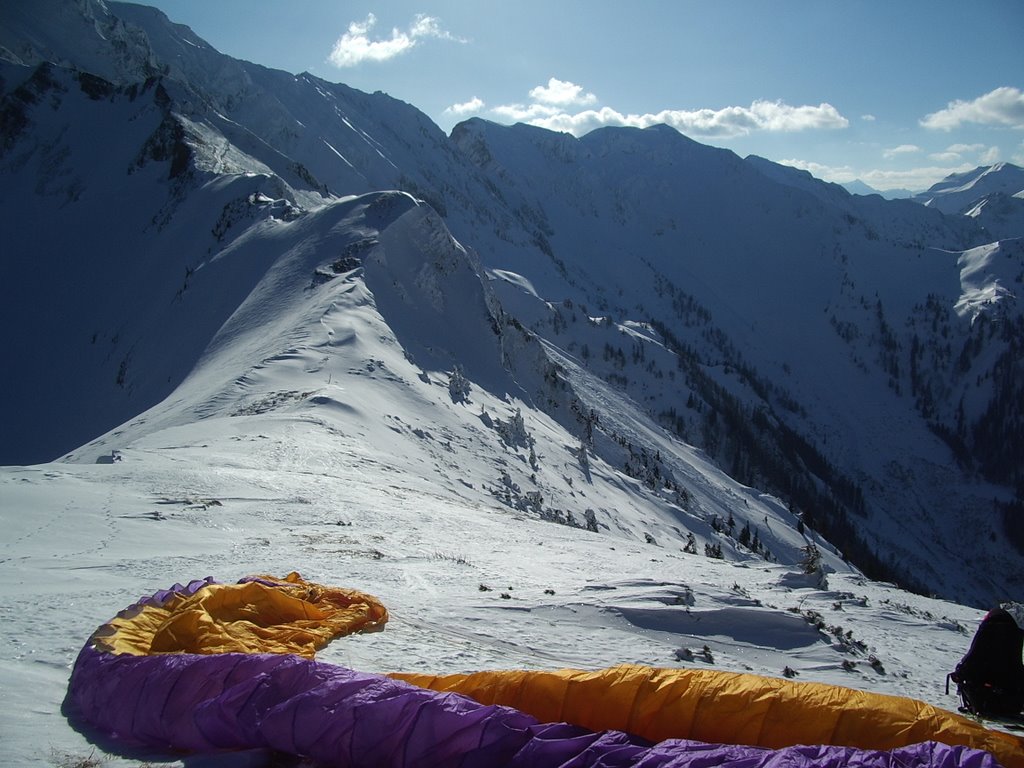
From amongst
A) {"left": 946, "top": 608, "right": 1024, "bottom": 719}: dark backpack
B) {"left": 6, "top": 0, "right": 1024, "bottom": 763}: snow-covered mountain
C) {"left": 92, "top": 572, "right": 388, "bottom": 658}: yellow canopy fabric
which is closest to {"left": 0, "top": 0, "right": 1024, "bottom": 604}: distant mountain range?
{"left": 6, "top": 0, "right": 1024, "bottom": 763}: snow-covered mountain

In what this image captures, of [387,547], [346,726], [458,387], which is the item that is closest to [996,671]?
[346,726]

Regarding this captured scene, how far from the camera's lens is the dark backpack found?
7363mm

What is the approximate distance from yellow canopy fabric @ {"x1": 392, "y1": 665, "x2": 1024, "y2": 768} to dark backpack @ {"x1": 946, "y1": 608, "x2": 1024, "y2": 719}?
306 cm

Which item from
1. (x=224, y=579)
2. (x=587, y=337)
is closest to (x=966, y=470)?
(x=587, y=337)

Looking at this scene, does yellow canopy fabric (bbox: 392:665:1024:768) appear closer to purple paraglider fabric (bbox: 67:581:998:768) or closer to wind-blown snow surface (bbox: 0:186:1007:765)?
purple paraglider fabric (bbox: 67:581:998:768)

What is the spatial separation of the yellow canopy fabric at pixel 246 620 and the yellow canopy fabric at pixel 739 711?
3.01 metres

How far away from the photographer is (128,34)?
10519cm

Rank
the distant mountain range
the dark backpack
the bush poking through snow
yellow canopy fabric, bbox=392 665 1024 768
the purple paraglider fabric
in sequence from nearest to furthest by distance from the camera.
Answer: the purple paraglider fabric → yellow canopy fabric, bbox=392 665 1024 768 → the dark backpack → the distant mountain range → the bush poking through snow

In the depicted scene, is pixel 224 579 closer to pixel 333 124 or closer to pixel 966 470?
pixel 333 124

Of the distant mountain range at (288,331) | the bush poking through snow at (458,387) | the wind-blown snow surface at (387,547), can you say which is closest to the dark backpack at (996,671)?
the wind-blown snow surface at (387,547)

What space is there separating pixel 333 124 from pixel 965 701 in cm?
18456

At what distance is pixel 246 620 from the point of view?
7.82 meters

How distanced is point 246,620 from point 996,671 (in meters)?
8.87

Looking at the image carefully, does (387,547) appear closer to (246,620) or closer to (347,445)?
(246,620)
